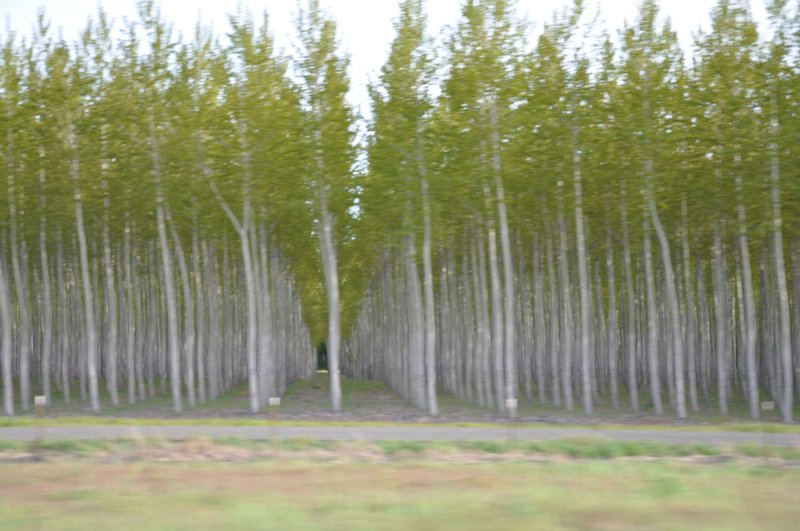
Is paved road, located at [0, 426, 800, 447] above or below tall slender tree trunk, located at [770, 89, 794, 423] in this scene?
below

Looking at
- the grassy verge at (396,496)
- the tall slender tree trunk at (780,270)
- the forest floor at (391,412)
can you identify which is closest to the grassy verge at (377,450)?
the grassy verge at (396,496)

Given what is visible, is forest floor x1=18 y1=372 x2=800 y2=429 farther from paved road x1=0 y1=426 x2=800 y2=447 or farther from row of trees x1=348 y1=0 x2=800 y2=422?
paved road x1=0 y1=426 x2=800 y2=447

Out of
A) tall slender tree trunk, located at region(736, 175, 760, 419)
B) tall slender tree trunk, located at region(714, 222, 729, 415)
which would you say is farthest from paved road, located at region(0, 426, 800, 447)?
tall slender tree trunk, located at region(714, 222, 729, 415)

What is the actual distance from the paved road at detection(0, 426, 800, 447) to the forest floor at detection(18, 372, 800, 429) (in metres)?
3.75

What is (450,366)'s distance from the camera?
4503 centimetres

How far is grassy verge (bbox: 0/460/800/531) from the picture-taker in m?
9.08

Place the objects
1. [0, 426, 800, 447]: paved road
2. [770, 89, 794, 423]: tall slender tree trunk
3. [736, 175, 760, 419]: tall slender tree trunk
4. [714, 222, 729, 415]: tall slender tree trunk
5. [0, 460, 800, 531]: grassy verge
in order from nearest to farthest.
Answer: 1. [0, 460, 800, 531]: grassy verge
2. [0, 426, 800, 447]: paved road
3. [770, 89, 794, 423]: tall slender tree trunk
4. [736, 175, 760, 419]: tall slender tree trunk
5. [714, 222, 729, 415]: tall slender tree trunk

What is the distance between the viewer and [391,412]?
32.7 meters

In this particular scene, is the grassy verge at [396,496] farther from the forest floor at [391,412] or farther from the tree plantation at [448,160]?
the tree plantation at [448,160]

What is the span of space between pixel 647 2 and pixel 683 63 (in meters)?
2.52

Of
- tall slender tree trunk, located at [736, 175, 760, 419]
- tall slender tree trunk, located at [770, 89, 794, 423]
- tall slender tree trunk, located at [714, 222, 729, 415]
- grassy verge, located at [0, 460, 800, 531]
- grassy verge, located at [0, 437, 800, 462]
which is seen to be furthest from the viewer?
tall slender tree trunk, located at [714, 222, 729, 415]

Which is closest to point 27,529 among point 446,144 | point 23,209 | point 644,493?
point 644,493

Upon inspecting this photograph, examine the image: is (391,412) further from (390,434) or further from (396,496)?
(396,496)

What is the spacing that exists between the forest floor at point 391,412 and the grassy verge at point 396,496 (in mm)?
11563
